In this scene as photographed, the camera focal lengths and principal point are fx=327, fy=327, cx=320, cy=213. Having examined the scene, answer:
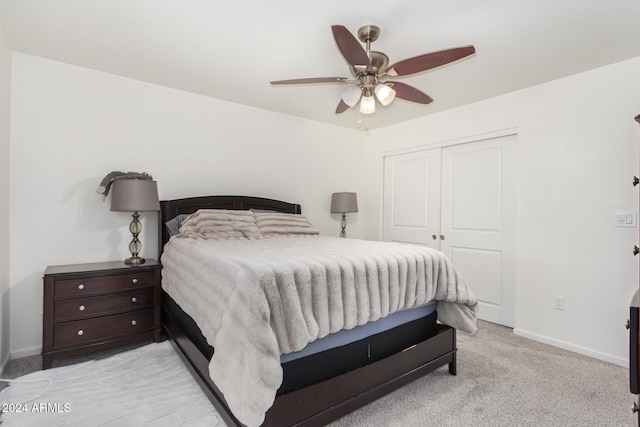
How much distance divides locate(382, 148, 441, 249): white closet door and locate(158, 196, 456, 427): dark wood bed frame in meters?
1.98

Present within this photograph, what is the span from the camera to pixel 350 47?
182 centimetres

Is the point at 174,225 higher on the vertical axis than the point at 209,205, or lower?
lower

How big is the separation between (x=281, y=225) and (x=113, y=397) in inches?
75.7

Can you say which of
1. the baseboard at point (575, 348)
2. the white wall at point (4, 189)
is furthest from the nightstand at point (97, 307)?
the baseboard at point (575, 348)

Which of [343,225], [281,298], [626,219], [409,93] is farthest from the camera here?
[343,225]

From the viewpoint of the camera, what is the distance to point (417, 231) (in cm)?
432

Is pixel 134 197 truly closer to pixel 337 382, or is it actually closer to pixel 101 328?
pixel 101 328

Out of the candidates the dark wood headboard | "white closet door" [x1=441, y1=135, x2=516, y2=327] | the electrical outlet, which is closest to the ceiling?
"white closet door" [x1=441, y1=135, x2=516, y2=327]

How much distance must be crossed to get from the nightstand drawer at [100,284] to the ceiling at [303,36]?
177 centimetres

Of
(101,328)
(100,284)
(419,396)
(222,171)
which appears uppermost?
(222,171)

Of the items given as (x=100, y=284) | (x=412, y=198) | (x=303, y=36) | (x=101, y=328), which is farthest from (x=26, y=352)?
(x=412, y=198)

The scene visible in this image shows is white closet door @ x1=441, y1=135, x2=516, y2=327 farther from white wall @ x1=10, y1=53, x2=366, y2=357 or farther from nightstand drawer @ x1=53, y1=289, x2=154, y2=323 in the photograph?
nightstand drawer @ x1=53, y1=289, x2=154, y2=323

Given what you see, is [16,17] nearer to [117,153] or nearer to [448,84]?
[117,153]

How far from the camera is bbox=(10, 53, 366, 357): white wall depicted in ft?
8.64
